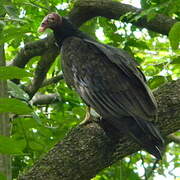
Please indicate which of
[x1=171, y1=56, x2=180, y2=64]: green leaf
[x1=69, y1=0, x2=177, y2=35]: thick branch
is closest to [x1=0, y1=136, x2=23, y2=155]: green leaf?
[x1=171, y1=56, x2=180, y2=64]: green leaf

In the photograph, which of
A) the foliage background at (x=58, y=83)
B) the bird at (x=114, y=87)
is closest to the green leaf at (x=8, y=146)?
the foliage background at (x=58, y=83)

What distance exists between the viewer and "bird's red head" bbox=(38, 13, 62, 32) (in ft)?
12.9

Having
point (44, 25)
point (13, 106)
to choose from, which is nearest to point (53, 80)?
point (44, 25)

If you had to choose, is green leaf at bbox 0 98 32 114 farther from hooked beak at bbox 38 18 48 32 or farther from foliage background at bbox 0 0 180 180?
hooked beak at bbox 38 18 48 32

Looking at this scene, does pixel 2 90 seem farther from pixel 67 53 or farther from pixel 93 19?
pixel 93 19

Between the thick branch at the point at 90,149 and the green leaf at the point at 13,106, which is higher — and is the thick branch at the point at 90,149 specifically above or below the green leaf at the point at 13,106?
below

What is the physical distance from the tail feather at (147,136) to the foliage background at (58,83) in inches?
23.0

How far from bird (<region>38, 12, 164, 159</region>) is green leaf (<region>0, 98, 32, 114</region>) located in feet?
2.30

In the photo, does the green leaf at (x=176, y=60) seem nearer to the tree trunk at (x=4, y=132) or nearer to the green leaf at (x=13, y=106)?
the tree trunk at (x=4, y=132)

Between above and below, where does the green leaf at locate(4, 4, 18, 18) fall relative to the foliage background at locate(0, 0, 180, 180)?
above

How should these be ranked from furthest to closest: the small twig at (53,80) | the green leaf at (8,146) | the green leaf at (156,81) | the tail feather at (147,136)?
the small twig at (53,80) → the green leaf at (156,81) → the tail feather at (147,136) → the green leaf at (8,146)

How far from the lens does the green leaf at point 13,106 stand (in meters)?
2.32

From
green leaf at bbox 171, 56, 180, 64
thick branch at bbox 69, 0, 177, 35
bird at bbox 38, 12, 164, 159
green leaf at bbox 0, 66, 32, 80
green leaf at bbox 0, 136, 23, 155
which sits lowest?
thick branch at bbox 69, 0, 177, 35

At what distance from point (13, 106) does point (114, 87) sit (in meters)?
0.87
